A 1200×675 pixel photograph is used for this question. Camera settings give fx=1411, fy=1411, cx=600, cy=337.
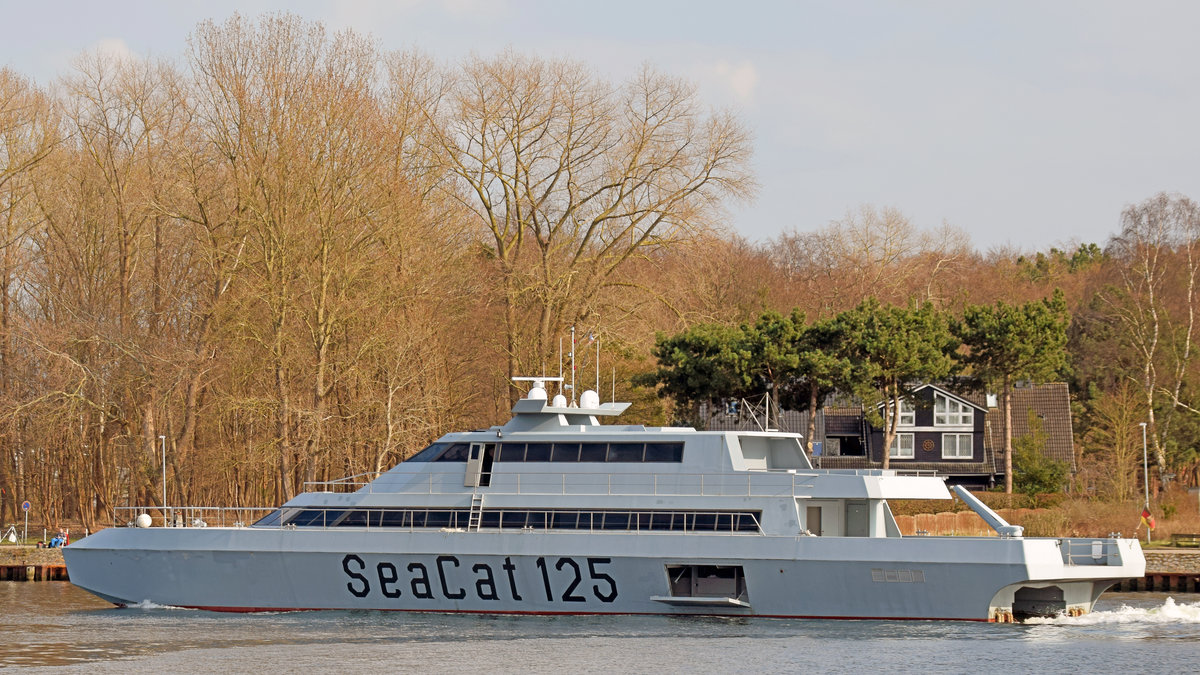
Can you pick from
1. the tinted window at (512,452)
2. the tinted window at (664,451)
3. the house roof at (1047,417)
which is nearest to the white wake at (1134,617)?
the tinted window at (664,451)

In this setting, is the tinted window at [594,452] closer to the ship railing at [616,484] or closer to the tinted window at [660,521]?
the ship railing at [616,484]

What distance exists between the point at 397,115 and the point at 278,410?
11.3 meters

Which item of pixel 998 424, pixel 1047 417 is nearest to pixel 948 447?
pixel 998 424

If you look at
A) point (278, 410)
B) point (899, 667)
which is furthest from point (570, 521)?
point (278, 410)

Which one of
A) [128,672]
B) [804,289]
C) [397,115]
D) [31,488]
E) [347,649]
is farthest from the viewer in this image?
[804,289]

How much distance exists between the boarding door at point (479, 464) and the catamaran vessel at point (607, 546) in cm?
4

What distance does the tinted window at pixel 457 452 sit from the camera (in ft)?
102

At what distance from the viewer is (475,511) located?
1200 inches

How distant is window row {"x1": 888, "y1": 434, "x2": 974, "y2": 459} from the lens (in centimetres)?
6072

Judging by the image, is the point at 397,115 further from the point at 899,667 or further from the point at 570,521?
the point at 899,667

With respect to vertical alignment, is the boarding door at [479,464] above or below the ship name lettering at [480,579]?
above

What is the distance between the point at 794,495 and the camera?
2945 centimetres

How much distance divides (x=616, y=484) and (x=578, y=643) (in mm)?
4786

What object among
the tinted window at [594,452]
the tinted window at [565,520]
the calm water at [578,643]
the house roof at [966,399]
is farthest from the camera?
the house roof at [966,399]
